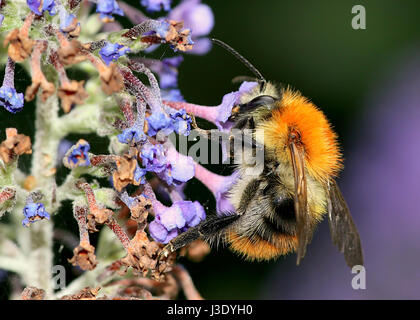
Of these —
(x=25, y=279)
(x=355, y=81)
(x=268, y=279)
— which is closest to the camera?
(x=25, y=279)

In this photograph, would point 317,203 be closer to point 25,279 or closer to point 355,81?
point 25,279

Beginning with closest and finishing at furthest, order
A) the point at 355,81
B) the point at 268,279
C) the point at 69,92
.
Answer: the point at 69,92
the point at 268,279
the point at 355,81

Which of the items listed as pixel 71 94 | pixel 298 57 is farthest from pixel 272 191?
pixel 298 57

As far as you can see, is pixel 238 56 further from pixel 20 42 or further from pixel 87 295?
pixel 87 295

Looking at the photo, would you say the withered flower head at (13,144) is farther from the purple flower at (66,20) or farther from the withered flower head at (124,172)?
the purple flower at (66,20)

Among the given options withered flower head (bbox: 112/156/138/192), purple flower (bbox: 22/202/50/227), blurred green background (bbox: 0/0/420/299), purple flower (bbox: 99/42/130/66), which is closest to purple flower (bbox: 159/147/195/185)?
withered flower head (bbox: 112/156/138/192)
